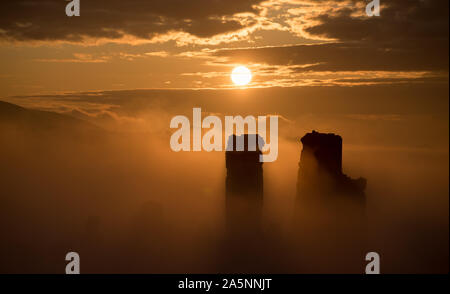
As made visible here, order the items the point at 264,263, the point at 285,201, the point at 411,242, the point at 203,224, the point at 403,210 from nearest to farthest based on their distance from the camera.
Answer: the point at 264,263 < the point at 411,242 < the point at 203,224 < the point at 285,201 < the point at 403,210

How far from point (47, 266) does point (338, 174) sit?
217ft

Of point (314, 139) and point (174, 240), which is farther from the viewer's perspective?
point (174, 240)

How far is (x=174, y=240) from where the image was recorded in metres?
126

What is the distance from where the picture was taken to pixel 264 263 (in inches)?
3912

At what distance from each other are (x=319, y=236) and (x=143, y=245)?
42476 millimetres

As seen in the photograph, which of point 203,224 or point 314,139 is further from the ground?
point 314,139

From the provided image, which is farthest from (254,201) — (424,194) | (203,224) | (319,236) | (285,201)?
(424,194)

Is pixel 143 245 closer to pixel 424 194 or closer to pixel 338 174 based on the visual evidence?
pixel 338 174

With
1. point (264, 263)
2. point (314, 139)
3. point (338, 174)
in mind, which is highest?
point (314, 139)

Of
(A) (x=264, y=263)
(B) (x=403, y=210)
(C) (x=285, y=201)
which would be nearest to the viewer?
(A) (x=264, y=263)

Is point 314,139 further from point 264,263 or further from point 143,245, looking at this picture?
point 143,245

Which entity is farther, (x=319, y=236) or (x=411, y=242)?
(x=411, y=242)

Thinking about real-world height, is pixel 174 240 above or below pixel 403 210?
below

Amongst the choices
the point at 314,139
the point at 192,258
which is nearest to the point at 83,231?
the point at 192,258
